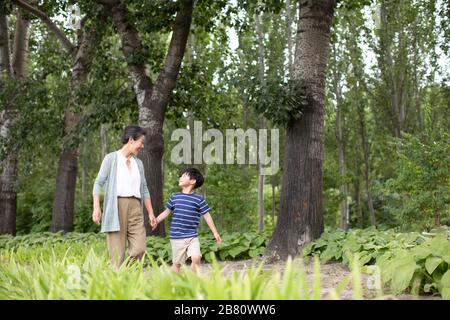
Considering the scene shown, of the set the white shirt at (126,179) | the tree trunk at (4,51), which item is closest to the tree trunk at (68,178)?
the tree trunk at (4,51)

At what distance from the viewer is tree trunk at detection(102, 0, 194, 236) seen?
11.2m

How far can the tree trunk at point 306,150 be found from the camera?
837 centimetres

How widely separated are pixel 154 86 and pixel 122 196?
585 centimetres

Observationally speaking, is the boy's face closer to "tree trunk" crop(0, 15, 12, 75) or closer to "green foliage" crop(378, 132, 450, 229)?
"green foliage" crop(378, 132, 450, 229)

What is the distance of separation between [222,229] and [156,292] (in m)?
14.6

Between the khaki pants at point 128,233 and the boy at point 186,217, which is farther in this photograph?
the boy at point 186,217

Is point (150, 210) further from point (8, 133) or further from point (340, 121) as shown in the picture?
point (340, 121)

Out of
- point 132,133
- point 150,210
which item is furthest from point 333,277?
point 132,133

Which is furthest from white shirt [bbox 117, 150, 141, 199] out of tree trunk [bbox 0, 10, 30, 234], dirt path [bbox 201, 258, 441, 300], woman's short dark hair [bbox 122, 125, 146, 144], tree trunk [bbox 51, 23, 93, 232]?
tree trunk [bbox 51, 23, 93, 232]

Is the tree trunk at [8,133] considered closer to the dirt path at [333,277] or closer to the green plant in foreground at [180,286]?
the dirt path at [333,277]
